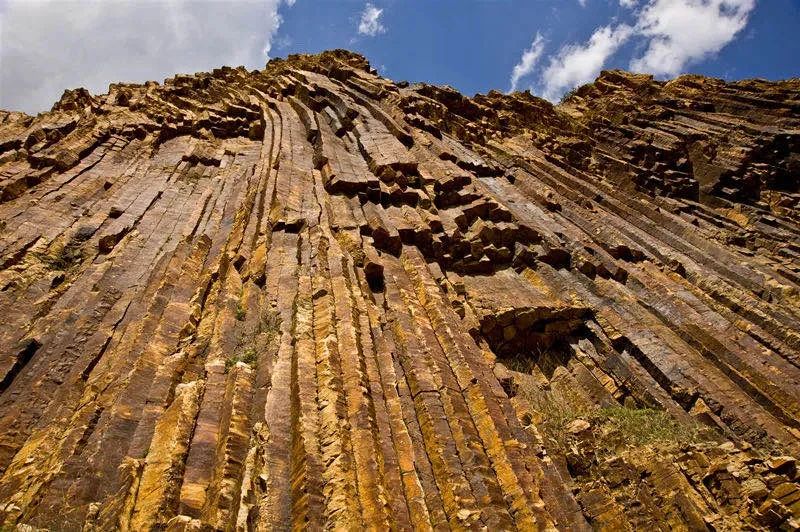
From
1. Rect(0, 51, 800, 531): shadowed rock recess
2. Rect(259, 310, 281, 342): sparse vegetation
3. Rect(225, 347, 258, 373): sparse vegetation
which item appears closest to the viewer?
Rect(0, 51, 800, 531): shadowed rock recess

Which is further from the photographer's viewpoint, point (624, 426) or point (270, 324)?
A: point (624, 426)

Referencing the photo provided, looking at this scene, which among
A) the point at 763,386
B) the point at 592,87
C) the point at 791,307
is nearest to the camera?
the point at 763,386

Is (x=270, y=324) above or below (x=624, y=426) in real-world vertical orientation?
above

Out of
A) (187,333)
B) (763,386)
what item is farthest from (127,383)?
(763,386)

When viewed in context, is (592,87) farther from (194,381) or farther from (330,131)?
(194,381)

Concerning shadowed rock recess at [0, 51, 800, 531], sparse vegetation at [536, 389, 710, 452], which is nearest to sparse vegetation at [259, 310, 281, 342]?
shadowed rock recess at [0, 51, 800, 531]

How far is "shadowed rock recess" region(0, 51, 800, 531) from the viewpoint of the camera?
6.47 metres

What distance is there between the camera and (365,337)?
9.21 m

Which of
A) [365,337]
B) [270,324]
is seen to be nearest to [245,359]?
[270,324]

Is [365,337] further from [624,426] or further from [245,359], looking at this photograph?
[624,426]

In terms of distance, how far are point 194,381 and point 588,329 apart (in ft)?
35.3

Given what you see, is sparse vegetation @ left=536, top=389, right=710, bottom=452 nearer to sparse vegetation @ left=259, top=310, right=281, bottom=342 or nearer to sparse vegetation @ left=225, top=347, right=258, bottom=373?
sparse vegetation @ left=259, top=310, right=281, bottom=342

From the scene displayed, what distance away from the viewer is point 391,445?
7.05 m

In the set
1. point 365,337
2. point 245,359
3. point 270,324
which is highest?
point 270,324
